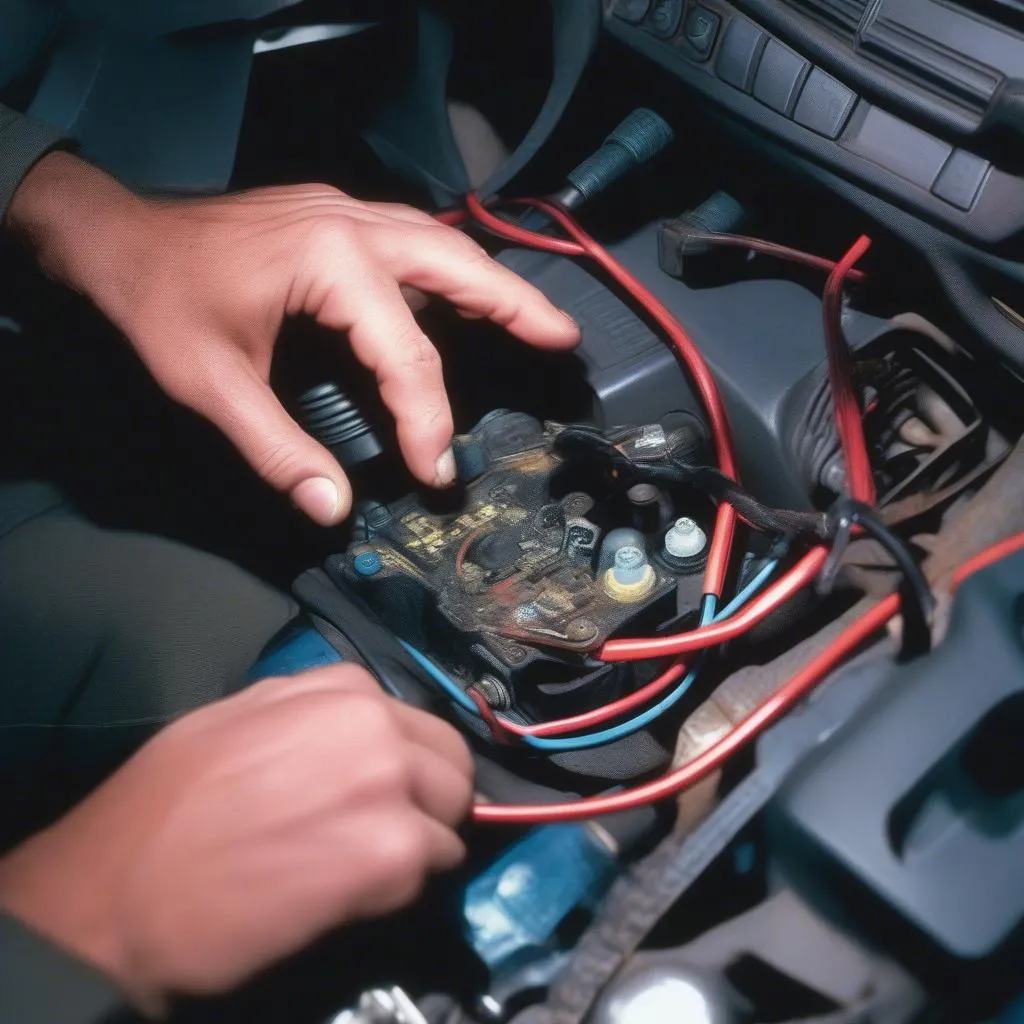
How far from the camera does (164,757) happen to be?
62cm

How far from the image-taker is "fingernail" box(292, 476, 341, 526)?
0.83m

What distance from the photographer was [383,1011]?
0.56 m

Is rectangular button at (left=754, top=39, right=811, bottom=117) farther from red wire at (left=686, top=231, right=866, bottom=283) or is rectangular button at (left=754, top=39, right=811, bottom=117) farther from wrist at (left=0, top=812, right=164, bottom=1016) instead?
wrist at (left=0, top=812, right=164, bottom=1016)

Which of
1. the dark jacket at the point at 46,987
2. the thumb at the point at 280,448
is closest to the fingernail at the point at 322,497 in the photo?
the thumb at the point at 280,448

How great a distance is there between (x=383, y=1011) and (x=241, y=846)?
0.15 meters

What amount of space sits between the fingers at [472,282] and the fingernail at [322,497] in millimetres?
276

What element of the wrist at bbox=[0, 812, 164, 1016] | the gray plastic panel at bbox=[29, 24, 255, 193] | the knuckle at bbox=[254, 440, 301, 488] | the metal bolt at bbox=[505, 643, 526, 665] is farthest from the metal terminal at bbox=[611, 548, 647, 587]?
the gray plastic panel at bbox=[29, 24, 255, 193]

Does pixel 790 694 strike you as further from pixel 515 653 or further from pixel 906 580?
pixel 515 653

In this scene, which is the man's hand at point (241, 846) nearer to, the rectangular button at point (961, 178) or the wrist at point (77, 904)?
the wrist at point (77, 904)

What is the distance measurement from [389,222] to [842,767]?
2.54ft

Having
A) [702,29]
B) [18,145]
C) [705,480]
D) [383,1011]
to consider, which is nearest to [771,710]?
[705,480]

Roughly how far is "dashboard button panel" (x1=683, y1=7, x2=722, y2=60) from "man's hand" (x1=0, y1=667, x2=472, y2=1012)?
0.75 m

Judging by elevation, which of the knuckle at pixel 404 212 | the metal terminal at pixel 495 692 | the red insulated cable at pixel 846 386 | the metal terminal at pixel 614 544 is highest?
the red insulated cable at pixel 846 386

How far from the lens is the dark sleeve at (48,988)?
19.0 inches
